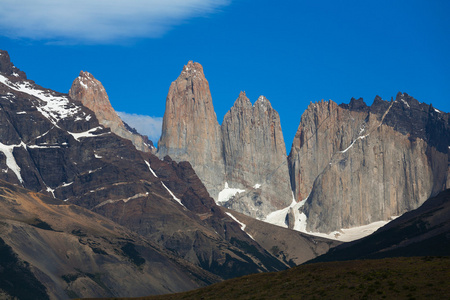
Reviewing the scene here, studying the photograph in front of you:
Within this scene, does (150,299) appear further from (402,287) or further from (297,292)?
(402,287)

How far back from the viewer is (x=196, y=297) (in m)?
140

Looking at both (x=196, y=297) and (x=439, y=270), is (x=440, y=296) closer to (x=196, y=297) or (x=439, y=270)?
(x=439, y=270)

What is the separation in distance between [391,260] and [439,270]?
15486 millimetres

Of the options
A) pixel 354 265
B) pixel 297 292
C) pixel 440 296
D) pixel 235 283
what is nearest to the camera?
pixel 440 296

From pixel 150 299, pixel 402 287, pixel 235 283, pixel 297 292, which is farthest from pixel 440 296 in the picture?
pixel 150 299

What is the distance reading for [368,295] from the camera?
11488 centimetres

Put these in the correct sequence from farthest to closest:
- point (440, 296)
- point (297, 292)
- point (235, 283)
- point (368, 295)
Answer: point (235, 283) < point (297, 292) < point (368, 295) < point (440, 296)

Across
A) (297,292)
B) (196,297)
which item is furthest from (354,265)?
(196,297)

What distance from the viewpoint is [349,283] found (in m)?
124

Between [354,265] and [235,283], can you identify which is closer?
[354,265]

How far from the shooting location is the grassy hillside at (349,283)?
114 meters

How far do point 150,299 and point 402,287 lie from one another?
50332 mm

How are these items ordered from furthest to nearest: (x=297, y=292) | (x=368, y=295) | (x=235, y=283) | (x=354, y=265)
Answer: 1. (x=235, y=283)
2. (x=354, y=265)
3. (x=297, y=292)
4. (x=368, y=295)

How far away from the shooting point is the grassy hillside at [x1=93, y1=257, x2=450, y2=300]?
114 meters
